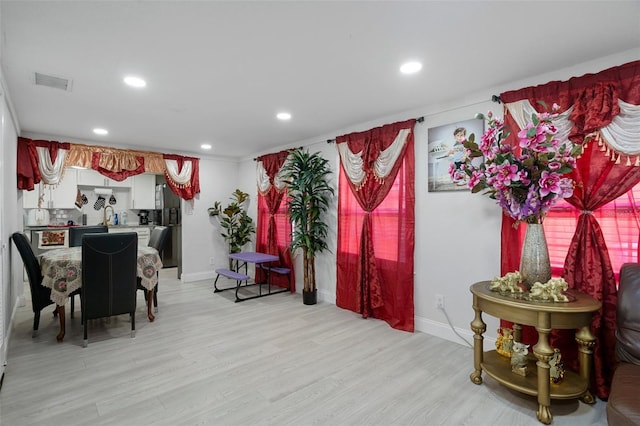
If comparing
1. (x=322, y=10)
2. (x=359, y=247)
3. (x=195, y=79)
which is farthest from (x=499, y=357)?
(x=195, y=79)

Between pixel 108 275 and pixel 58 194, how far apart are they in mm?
4472

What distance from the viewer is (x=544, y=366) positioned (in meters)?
1.82

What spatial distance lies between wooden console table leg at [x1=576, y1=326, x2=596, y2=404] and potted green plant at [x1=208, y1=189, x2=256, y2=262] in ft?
15.4

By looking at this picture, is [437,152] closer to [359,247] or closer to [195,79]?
[359,247]

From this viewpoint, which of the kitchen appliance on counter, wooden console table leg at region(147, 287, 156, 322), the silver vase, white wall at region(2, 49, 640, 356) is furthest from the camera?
the kitchen appliance on counter

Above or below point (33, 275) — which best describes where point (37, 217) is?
above

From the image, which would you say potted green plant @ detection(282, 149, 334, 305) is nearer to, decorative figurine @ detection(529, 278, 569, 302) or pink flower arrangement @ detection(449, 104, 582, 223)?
pink flower arrangement @ detection(449, 104, 582, 223)

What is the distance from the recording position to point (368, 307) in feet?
11.9

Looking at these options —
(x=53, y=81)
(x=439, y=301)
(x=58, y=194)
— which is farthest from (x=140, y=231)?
(x=439, y=301)

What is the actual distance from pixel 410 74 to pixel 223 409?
2.72 meters

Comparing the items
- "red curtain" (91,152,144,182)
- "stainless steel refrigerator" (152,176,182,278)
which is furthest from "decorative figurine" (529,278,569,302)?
"stainless steel refrigerator" (152,176,182,278)

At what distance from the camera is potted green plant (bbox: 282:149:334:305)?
408cm

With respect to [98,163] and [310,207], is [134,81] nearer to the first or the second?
[310,207]

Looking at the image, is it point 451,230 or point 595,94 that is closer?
point 595,94
